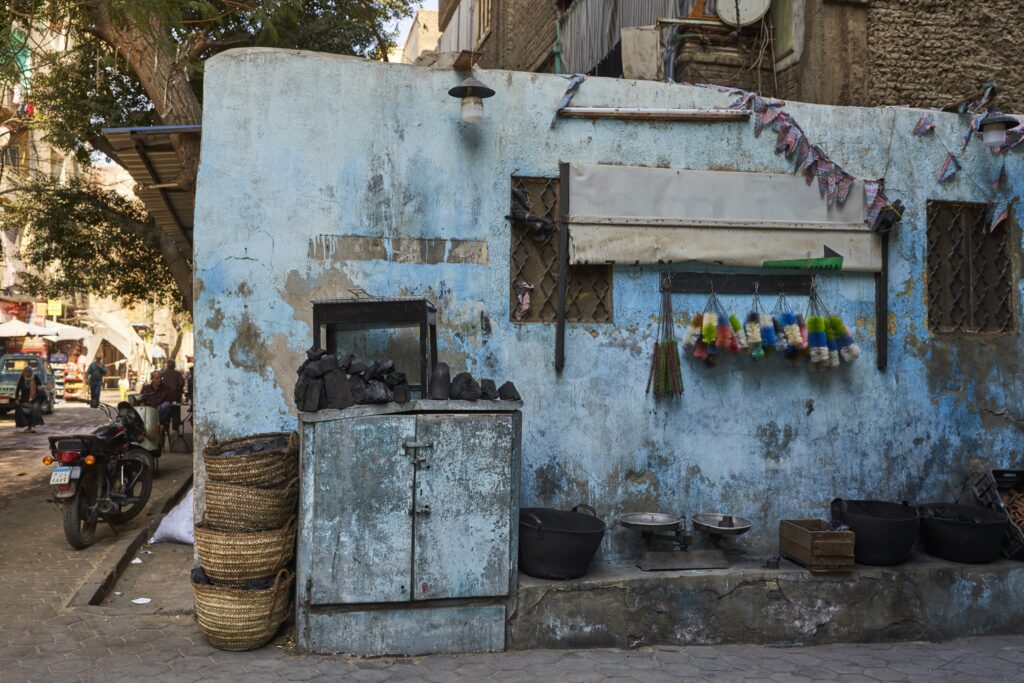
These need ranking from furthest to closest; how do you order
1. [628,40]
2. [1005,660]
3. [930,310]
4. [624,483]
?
[628,40] → [930,310] → [624,483] → [1005,660]

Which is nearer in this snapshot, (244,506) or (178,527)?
(244,506)

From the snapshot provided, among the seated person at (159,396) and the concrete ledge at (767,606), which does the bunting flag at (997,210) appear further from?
the seated person at (159,396)

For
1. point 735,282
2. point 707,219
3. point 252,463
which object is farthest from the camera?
point 735,282

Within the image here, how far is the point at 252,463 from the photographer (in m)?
5.00

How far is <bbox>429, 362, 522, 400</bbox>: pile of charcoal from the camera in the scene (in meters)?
5.16

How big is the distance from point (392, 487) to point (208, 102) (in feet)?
9.73

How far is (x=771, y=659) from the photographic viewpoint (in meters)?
5.23

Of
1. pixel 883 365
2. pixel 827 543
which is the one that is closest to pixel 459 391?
pixel 827 543

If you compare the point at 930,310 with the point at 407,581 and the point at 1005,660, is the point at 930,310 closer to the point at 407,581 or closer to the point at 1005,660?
the point at 1005,660

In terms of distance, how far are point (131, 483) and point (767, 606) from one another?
645 centimetres

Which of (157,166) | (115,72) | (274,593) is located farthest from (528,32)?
(274,593)

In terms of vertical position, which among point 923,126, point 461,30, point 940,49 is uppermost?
point 461,30

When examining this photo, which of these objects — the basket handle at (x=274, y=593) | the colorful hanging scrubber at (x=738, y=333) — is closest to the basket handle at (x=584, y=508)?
the colorful hanging scrubber at (x=738, y=333)

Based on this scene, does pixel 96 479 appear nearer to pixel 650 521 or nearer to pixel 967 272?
pixel 650 521
